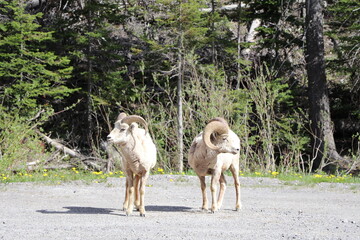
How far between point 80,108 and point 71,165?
7.47m

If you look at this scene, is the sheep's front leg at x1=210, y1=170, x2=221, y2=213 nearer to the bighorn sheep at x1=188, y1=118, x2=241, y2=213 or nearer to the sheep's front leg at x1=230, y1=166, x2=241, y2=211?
the bighorn sheep at x1=188, y1=118, x2=241, y2=213

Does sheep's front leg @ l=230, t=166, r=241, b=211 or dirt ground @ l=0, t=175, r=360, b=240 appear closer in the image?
dirt ground @ l=0, t=175, r=360, b=240

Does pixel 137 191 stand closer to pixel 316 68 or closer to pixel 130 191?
pixel 130 191

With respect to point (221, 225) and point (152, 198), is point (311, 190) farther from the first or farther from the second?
point (221, 225)

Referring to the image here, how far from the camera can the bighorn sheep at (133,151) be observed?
833cm

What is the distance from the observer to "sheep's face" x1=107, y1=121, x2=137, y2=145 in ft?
26.9

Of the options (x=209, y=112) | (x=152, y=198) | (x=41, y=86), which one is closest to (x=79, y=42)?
(x=41, y=86)

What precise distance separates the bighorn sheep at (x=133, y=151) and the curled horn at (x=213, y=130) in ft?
3.29

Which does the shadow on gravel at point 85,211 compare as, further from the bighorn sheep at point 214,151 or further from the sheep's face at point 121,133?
the bighorn sheep at point 214,151

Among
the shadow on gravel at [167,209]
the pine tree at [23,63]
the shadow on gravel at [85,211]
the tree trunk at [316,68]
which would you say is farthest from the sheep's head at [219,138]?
the pine tree at [23,63]

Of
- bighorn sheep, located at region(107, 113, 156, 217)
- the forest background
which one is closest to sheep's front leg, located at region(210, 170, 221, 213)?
bighorn sheep, located at region(107, 113, 156, 217)

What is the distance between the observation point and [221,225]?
7.52 meters

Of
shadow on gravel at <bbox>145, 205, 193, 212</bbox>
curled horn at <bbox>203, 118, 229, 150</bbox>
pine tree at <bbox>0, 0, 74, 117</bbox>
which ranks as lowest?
shadow on gravel at <bbox>145, 205, 193, 212</bbox>

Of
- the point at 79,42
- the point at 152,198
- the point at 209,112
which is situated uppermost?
the point at 79,42
